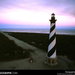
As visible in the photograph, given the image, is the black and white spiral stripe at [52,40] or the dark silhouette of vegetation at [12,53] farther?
the dark silhouette of vegetation at [12,53]

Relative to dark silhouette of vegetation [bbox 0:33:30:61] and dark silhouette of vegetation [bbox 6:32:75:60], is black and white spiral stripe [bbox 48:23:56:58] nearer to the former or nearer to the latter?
dark silhouette of vegetation [bbox 6:32:75:60]

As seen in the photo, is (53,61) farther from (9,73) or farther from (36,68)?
(9,73)

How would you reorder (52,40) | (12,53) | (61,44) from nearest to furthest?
(52,40) → (12,53) → (61,44)

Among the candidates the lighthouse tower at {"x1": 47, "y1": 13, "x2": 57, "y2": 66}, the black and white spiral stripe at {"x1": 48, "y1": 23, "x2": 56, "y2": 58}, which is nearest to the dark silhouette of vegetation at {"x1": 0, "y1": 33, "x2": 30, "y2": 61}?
the lighthouse tower at {"x1": 47, "y1": 13, "x2": 57, "y2": 66}

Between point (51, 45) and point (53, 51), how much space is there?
0.70m

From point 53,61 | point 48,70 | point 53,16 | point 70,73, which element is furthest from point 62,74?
point 53,16

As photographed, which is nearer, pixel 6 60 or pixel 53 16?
pixel 53 16

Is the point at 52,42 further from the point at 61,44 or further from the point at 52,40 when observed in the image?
the point at 61,44

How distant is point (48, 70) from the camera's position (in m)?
7.64

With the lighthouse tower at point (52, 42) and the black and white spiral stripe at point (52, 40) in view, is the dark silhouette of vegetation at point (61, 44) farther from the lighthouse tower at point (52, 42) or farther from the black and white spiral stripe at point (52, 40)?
the black and white spiral stripe at point (52, 40)

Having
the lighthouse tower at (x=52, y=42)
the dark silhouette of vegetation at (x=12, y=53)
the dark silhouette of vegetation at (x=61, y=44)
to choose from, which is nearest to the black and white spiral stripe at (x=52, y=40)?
the lighthouse tower at (x=52, y=42)

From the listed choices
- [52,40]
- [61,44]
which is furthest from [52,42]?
[61,44]

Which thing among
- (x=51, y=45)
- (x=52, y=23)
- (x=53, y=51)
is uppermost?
(x=52, y=23)

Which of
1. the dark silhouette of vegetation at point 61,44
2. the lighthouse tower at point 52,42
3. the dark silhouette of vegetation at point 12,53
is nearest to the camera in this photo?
the lighthouse tower at point 52,42
